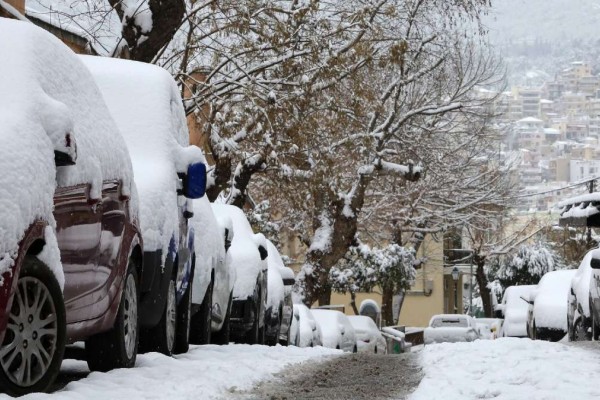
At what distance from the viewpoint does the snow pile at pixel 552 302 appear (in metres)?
20.8

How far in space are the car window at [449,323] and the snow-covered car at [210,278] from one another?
29588 millimetres

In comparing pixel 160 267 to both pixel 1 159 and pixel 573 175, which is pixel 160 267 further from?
pixel 573 175

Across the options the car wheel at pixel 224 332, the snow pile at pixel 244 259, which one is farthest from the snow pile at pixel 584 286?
the car wheel at pixel 224 332

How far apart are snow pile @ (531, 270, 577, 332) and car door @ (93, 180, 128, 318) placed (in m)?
13.7

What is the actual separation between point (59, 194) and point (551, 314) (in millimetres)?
15381

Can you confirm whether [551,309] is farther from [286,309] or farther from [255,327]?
[255,327]

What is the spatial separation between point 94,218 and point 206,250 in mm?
4626

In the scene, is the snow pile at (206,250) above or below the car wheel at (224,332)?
above

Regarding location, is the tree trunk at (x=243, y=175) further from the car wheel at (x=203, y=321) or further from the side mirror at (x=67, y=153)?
the side mirror at (x=67, y=153)

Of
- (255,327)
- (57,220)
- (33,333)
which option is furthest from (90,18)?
(33,333)

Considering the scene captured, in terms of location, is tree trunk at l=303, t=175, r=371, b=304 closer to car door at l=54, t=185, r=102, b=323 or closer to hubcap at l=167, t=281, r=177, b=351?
hubcap at l=167, t=281, r=177, b=351

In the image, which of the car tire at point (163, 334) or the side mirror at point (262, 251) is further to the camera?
the side mirror at point (262, 251)

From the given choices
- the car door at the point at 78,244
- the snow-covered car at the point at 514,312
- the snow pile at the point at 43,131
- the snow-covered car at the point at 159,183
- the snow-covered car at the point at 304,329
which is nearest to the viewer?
the snow pile at the point at 43,131

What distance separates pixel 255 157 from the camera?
26828mm
